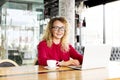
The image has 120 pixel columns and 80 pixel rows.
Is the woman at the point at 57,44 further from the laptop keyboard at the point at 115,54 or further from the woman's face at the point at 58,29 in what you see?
the laptop keyboard at the point at 115,54

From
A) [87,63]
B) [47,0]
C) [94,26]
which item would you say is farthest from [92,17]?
[87,63]

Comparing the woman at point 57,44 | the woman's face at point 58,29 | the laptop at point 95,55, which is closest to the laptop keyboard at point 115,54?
the woman at point 57,44

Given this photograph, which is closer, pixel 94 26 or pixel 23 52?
pixel 23 52

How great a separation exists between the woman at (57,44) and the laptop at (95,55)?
544mm

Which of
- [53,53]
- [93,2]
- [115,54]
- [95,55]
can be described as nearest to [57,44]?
[53,53]

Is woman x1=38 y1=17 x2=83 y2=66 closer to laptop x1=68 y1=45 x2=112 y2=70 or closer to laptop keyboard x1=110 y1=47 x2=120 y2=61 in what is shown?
laptop x1=68 y1=45 x2=112 y2=70

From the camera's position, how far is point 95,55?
6.56ft

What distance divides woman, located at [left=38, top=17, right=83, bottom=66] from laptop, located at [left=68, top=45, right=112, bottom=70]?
54 cm

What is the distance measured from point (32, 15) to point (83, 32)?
83.5 inches

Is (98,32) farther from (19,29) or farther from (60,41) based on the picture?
(60,41)

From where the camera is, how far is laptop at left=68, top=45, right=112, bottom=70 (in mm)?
1970

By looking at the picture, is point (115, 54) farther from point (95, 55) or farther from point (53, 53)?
point (95, 55)

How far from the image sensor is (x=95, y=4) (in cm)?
704

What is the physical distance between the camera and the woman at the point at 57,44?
2.68 metres
